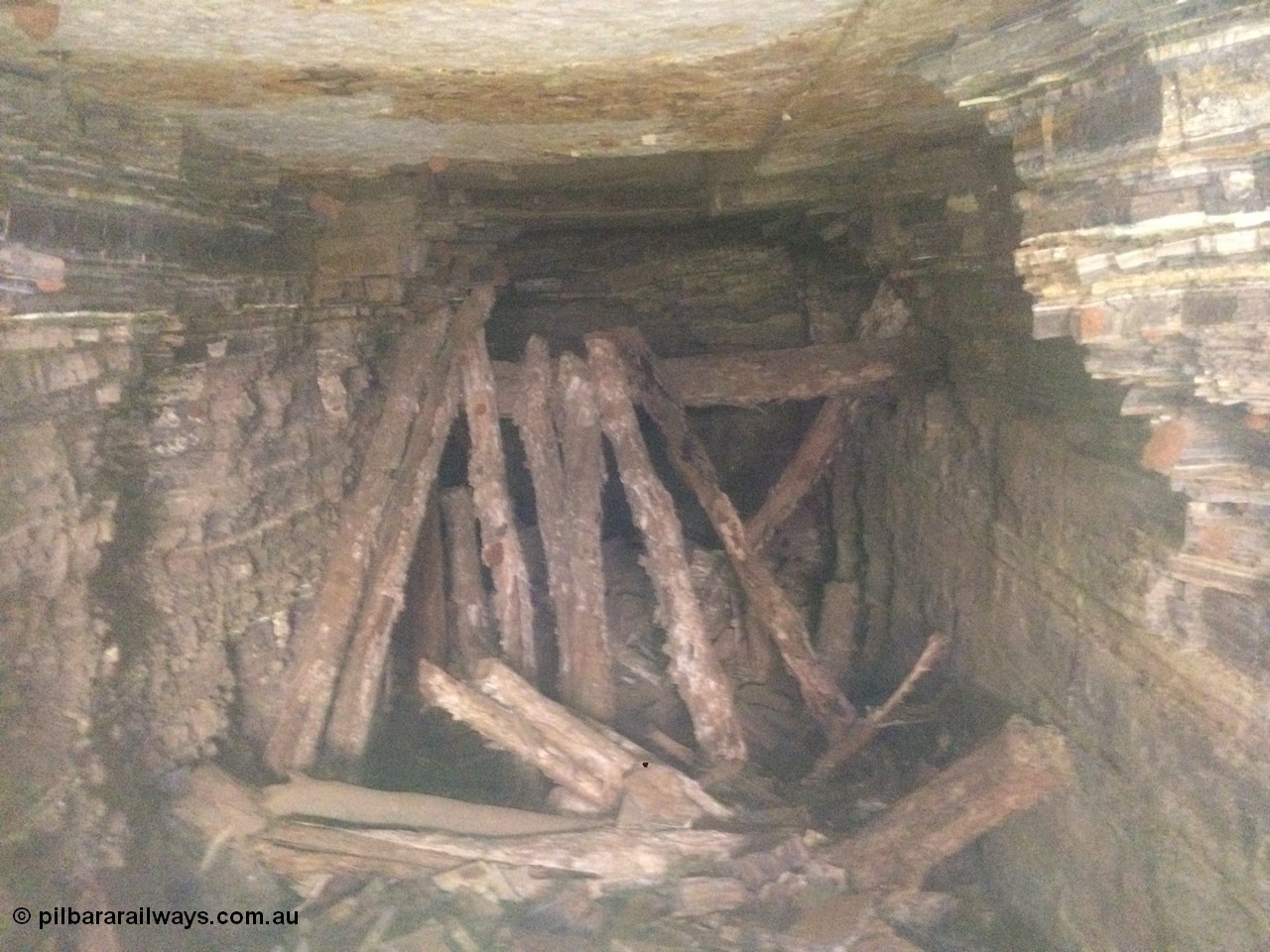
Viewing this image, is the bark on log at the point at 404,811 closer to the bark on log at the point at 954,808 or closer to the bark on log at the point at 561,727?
the bark on log at the point at 561,727

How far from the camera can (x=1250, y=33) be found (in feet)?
5.94

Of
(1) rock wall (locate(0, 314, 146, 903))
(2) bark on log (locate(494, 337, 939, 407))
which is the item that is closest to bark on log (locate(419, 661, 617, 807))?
(1) rock wall (locate(0, 314, 146, 903))

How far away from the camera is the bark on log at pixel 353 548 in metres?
4.30

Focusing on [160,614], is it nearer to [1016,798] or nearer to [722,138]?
[722,138]

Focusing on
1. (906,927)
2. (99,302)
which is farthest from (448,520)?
(906,927)

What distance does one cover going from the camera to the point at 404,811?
4.00 metres

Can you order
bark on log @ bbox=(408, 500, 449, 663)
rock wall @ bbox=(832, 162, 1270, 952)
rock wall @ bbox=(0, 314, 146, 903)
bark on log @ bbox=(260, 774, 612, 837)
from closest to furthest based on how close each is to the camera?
1. rock wall @ bbox=(832, 162, 1270, 952)
2. rock wall @ bbox=(0, 314, 146, 903)
3. bark on log @ bbox=(260, 774, 612, 837)
4. bark on log @ bbox=(408, 500, 449, 663)

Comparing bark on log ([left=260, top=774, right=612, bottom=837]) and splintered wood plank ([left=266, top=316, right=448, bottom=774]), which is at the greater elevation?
splintered wood plank ([left=266, top=316, right=448, bottom=774])

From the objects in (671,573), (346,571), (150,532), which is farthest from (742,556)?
(150,532)

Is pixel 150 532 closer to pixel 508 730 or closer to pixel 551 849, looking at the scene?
pixel 508 730

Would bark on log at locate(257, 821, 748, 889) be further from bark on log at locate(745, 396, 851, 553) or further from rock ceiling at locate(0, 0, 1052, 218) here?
rock ceiling at locate(0, 0, 1052, 218)

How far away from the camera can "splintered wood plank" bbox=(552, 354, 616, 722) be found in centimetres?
459

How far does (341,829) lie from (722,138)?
2.89 m

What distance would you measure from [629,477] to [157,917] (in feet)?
8.45
